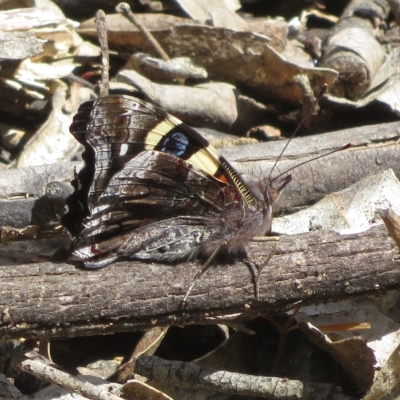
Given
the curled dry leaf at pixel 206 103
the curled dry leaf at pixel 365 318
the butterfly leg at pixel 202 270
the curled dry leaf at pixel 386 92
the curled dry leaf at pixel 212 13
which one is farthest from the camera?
the curled dry leaf at pixel 212 13

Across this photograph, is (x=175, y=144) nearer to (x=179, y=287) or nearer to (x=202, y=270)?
(x=202, y=270)

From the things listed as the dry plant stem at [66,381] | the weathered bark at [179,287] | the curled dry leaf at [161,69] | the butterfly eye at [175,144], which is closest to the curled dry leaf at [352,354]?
the weathered bark at [179,287]

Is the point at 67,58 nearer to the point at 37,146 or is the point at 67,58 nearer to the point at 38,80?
the point at 38,80

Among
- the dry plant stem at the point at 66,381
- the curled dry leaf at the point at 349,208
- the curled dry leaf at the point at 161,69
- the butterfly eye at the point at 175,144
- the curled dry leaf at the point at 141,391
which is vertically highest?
the butterfly eye at the point at 175,144

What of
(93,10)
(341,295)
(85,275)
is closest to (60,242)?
(85,275)

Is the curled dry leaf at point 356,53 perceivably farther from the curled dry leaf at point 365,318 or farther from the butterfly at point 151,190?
the curled dry leaf at point 365,318
